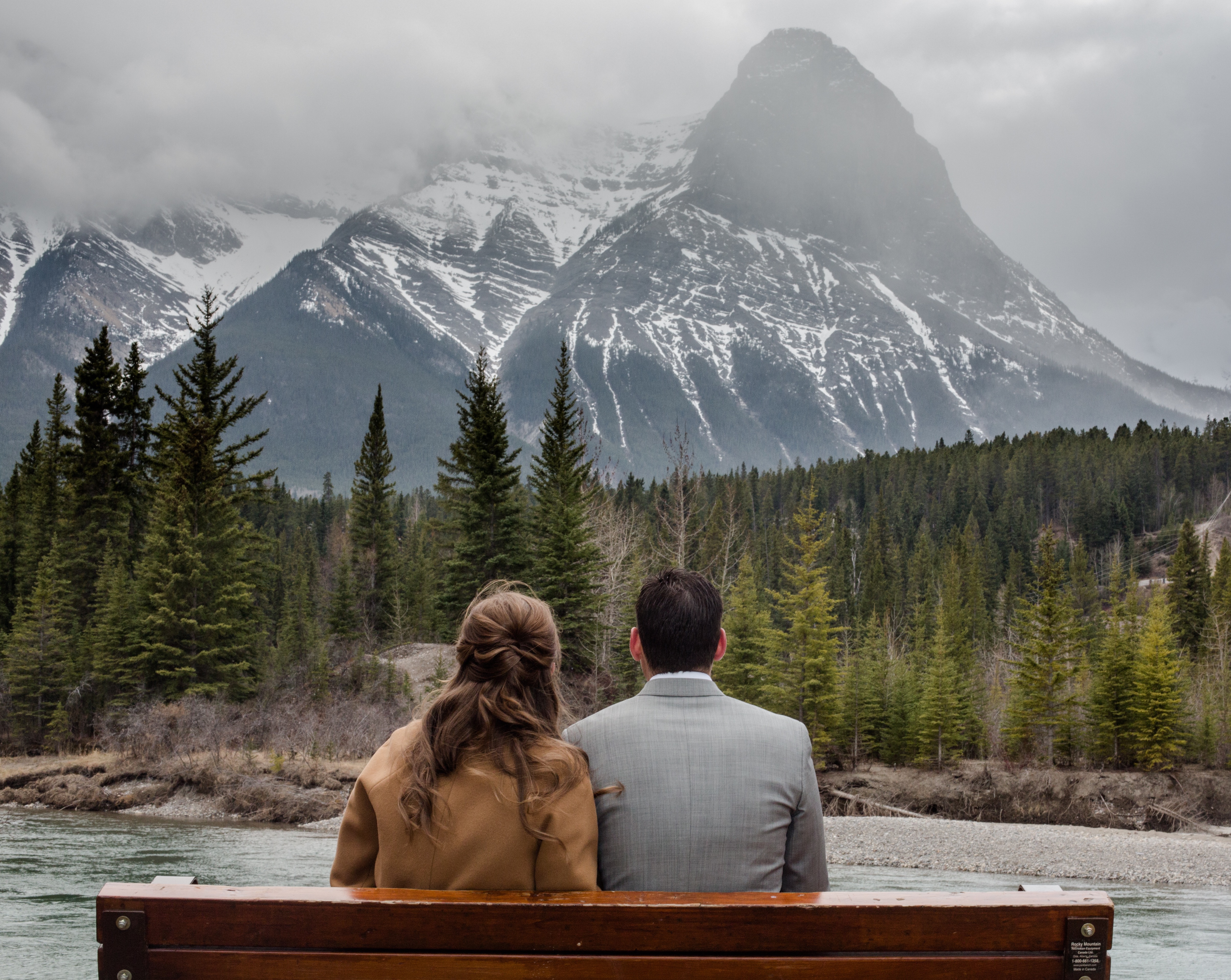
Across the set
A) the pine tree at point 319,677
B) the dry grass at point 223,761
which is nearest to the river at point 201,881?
the dry grass at point 223,761

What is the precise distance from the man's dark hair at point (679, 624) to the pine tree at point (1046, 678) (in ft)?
166

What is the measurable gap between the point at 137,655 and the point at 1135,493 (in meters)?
127

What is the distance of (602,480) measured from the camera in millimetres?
64812

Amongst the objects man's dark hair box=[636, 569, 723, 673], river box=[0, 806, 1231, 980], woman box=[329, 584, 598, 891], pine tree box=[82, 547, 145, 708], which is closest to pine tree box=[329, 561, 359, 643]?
pine tree box=[82, 547, 145, 708]

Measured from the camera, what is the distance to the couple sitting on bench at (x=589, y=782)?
3.15m

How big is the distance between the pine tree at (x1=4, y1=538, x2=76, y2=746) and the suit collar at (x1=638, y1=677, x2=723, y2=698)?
47430mm

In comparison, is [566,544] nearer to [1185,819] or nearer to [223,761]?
[223,761]

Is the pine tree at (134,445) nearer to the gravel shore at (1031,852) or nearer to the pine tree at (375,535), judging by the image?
the pine tree at (375,535)

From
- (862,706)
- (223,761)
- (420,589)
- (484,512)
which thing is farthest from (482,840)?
(420,589)

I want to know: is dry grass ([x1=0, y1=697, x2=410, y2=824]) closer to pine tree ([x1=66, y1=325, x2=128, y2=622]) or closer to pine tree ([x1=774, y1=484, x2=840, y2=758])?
pine tree ([x1=66, y1=325, x2=128, y2=622])

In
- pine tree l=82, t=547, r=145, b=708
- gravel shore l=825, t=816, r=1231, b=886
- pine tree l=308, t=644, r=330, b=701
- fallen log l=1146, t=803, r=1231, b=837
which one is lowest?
fallen log l=1146, t=803, r=1231, b=837

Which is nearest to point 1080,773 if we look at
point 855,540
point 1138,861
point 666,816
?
point 1138,861

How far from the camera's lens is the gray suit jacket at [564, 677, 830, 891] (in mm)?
3436

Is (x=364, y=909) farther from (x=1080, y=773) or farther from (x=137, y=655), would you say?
(x=1080, y=773)
